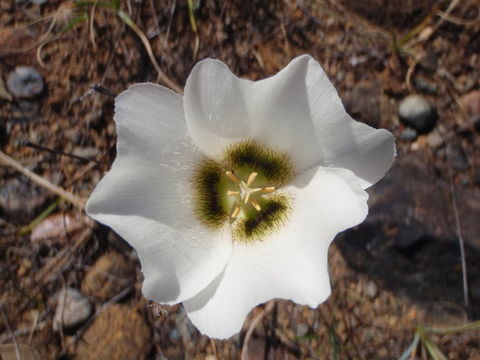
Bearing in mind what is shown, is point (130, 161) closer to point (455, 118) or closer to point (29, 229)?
point (29, 229)

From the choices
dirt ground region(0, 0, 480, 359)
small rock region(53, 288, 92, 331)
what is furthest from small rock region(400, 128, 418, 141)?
small rock region(53, 288, 92, 331)

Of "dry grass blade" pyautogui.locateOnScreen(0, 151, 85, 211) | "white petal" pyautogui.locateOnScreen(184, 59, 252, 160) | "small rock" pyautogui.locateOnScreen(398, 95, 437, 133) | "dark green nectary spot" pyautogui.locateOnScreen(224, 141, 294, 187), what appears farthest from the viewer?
"small rock" pyautogui.locateOnScreen(398, 95, 437, 133)

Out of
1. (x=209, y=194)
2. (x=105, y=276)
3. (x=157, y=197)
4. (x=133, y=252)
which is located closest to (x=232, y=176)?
(x=209, y=194)

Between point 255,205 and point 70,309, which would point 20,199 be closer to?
point 70,309

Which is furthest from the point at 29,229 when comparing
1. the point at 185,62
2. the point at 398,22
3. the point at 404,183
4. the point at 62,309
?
the point at 398,22

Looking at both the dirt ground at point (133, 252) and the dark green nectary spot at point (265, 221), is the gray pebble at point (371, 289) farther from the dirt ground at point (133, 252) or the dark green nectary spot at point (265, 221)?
the dark green nectary spot at point (265, 221)

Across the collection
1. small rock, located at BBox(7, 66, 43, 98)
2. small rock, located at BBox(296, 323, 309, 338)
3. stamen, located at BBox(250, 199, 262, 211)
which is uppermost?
small rock, located at BBox(7, 66, 43, 98)

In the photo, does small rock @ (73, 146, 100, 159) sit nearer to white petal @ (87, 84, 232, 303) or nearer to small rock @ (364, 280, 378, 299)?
white petal @ (87, 84, 232, 303)
